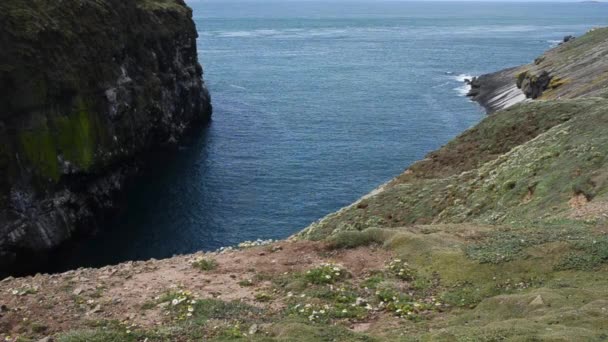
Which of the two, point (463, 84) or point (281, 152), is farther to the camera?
point (463, 84)

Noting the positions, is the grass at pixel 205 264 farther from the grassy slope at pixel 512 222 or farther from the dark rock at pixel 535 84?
the dark rock at pixel 535 84

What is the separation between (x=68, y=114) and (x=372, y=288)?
62.2m

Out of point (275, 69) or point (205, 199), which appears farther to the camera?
point (275, 69)

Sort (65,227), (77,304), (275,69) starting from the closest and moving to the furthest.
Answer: (77,304), (65,227), (275,69)

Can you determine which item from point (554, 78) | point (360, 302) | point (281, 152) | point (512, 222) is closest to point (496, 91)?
point (554, 78)

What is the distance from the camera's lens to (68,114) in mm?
76125

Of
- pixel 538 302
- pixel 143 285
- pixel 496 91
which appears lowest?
pixel 496 91

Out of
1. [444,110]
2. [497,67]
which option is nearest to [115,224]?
[444,110]

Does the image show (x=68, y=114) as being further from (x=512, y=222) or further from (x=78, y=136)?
(x=512, y=222)

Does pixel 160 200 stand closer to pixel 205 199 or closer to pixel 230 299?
pixel 205 199

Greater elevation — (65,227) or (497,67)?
(497,67)

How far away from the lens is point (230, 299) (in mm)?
23688

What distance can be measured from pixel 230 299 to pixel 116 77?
2891 inches

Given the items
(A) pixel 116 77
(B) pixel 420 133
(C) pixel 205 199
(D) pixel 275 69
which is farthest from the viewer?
(D) pixel 275 69
